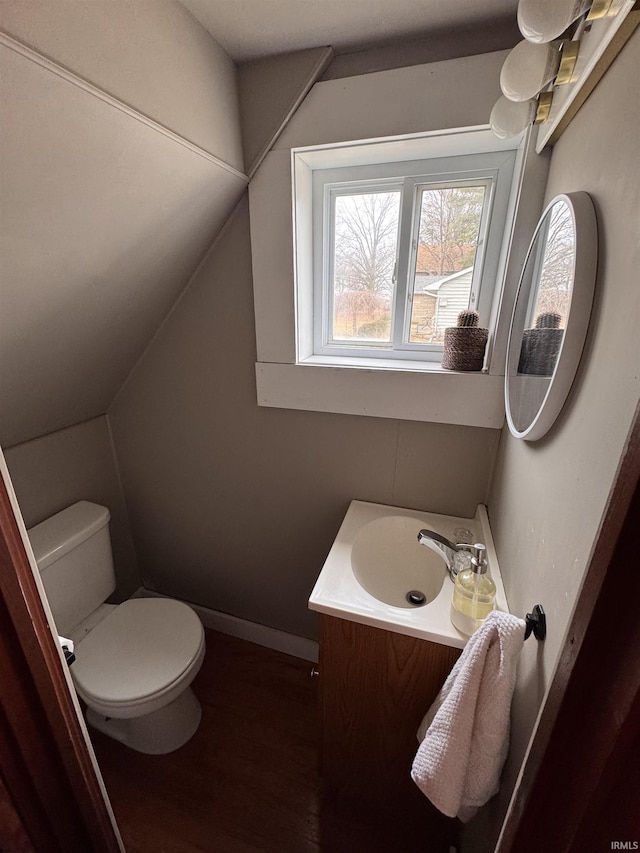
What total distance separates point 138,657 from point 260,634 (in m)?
0.61

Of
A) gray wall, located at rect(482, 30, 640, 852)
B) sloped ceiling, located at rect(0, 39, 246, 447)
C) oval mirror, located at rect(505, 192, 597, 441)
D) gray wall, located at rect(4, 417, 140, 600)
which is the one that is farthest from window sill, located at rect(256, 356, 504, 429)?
gray wall, located at rect(4, 417, 140, 600)

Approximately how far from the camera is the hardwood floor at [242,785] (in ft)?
3.77

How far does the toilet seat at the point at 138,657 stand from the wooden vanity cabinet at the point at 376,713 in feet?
1.70

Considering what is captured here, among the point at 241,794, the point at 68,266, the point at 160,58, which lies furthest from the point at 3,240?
the point at 241,794

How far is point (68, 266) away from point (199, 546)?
1.24 meters

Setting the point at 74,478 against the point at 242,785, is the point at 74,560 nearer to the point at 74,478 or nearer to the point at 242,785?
the point at 74,478

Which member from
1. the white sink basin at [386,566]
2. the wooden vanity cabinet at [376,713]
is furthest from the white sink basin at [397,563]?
the wooden vanity cabinet at [376,713]

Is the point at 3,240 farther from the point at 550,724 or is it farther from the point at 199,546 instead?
the point at 199,546

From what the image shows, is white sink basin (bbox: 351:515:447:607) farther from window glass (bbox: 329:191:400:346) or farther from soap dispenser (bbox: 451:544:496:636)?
window glass (bbox: 329:191:400:346)

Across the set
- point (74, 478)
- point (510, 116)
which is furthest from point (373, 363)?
point (74, 478)

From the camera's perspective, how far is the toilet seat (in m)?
1.16

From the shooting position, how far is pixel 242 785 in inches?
50.3

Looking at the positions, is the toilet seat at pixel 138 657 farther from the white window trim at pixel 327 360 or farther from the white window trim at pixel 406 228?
the white window trim at pixel 406 228

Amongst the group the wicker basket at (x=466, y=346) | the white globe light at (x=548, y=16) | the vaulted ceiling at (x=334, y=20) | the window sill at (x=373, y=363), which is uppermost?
the vaulted ceiling at (x=334, y=20)
